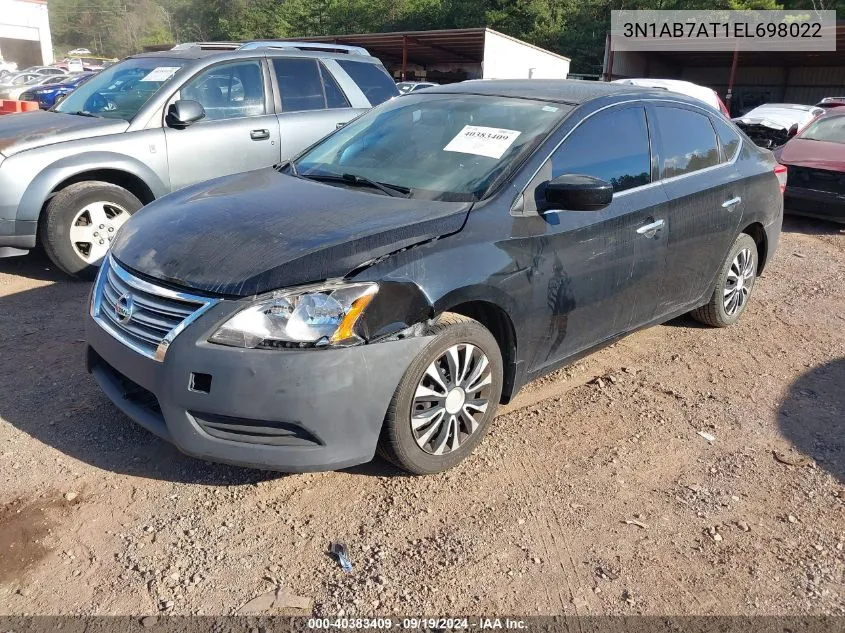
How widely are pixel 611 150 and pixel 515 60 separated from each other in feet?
85.0

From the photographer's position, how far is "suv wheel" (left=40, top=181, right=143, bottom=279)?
5109mm

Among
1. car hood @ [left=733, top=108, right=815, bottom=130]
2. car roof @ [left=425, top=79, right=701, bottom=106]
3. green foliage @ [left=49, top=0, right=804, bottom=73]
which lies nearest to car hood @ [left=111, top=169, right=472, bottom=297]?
car roof @ [left=425, top=79, right=701, bottom=106]

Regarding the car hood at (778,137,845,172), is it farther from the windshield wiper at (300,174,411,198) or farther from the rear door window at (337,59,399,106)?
the windshield wiper at (300,174,411,198)

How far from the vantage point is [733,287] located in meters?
4.88

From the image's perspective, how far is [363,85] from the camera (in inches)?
275

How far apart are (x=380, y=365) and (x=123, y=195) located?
3.72 metres

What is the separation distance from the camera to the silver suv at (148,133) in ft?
16.6

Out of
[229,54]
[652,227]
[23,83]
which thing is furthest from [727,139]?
[23,83]

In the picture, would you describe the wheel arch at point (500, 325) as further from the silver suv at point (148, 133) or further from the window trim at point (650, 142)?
the silver suv at point (148, 133)

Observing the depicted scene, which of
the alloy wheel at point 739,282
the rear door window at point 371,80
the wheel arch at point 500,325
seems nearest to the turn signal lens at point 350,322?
the wheel arch at point 500,325

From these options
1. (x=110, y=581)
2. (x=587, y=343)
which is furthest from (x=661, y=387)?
(x=110, y=581)

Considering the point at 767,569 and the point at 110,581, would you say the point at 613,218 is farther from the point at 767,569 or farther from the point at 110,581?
the point at 110,581

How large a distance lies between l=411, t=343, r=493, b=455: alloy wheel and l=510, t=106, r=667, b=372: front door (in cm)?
36

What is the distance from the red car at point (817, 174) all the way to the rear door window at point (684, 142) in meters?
4.79
